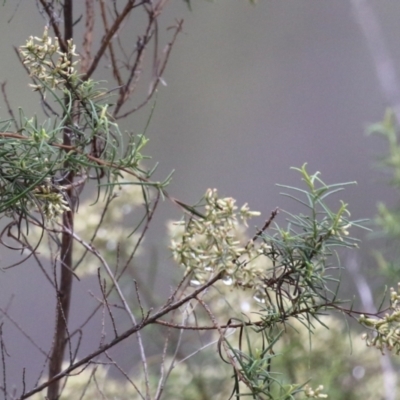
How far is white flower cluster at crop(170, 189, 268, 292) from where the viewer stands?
0.35 meters

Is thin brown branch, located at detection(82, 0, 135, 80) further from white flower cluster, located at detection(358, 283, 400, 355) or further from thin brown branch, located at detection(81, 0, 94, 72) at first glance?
white flower cluster, located at detection(358, 283, 400, 355)

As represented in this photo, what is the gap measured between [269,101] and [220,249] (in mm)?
948

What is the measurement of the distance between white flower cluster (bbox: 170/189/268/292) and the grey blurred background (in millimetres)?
821

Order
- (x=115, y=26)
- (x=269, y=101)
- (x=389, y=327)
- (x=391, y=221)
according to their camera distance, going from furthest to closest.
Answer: (x=269, y=101) < (x=391, y=221) < (x=115, y=26) < (x=389, y=327)

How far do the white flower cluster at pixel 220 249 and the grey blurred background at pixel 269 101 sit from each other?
0.82 meters

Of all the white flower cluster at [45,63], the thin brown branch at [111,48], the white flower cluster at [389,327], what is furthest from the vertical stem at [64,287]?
the white flower cluster at [389,327]

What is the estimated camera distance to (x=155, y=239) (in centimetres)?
119

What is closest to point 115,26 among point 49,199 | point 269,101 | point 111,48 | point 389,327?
point 111,48

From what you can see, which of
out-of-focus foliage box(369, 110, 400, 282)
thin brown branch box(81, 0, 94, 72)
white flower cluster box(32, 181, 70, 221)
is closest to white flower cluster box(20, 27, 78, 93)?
white flower cluster box(32, 181, 70, 221)

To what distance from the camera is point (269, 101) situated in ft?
4.12

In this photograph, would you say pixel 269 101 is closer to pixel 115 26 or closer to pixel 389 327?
pixel 115 26

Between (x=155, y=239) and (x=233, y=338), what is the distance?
0.50 meters

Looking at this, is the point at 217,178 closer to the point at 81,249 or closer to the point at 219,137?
the point at 219,137

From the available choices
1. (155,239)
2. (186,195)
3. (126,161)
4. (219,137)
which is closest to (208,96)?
(219,137)
